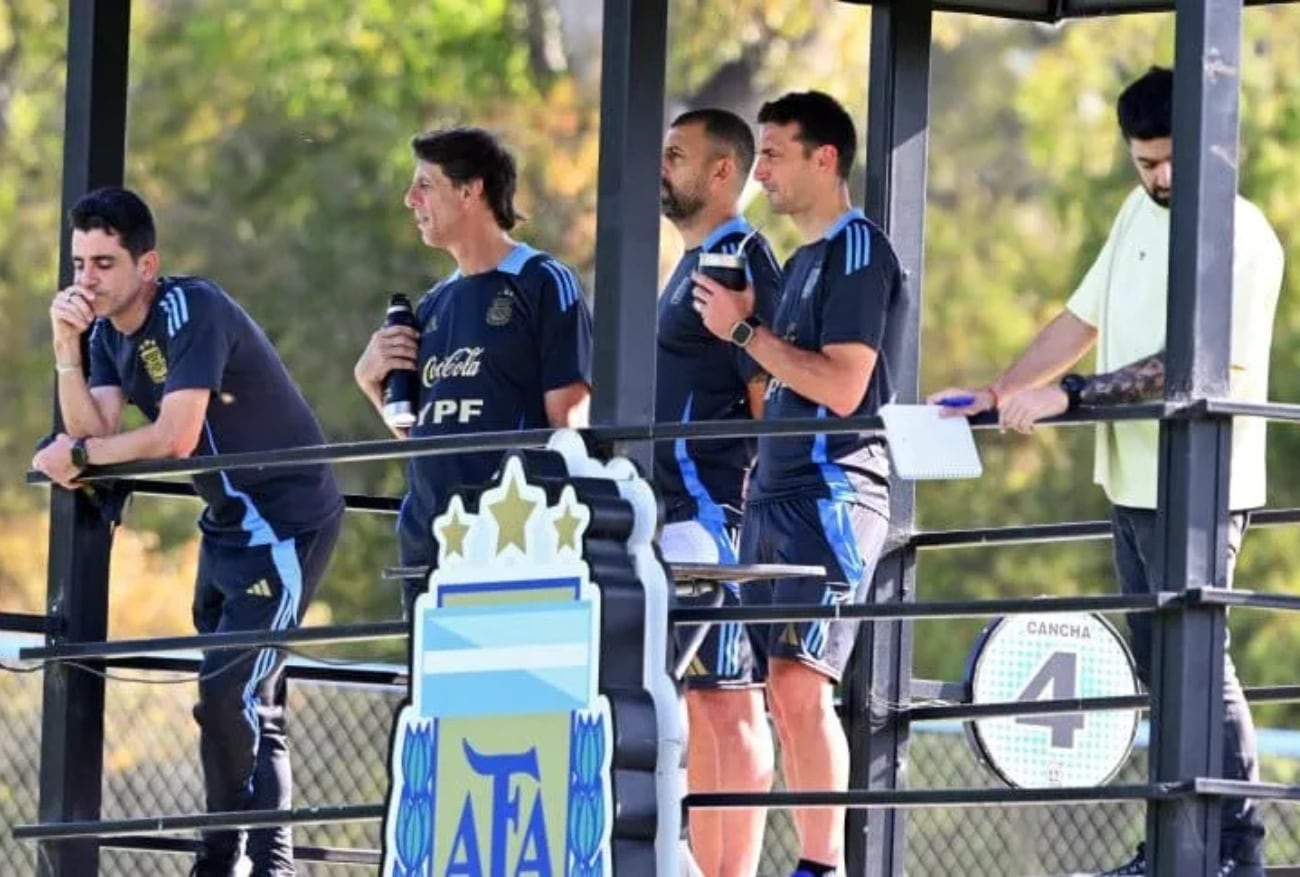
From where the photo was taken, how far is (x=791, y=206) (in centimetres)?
914

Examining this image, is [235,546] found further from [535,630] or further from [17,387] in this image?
[17,387]

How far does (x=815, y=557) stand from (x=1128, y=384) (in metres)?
1.34

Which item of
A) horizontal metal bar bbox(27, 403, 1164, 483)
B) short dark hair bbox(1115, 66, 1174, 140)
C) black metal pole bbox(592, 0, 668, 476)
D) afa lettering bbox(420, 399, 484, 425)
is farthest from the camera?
afa lettering bbox(420, 399, 484, 425)

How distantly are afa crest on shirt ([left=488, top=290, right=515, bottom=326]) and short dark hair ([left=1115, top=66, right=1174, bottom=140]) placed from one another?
1763mm

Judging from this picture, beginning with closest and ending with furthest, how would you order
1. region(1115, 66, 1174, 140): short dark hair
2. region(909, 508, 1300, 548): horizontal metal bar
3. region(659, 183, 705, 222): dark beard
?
region(1115, 66, 1174, 140): short dark hair, region(909, 508, 1300, 548): horizontal metal bar, region(659, 183, 705, 222): dark beard

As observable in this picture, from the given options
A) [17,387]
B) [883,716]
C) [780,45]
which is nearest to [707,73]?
[780,45]

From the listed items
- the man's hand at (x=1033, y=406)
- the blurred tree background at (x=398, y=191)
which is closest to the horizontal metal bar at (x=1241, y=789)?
the man's hand at (x=1033, y=406)

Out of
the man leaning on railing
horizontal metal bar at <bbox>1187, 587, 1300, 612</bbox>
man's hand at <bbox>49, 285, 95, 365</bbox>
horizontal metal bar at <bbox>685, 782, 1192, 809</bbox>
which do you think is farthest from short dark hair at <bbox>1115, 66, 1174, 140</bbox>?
man's hand at <bbox>49, 285, 95, 365</bbox>

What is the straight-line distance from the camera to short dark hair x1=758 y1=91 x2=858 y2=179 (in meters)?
9.11

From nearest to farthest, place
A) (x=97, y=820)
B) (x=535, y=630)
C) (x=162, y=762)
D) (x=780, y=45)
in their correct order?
(x=535, y=630)
(x=97, y=820)
(x=162, y=762)
(x=780, y=45)

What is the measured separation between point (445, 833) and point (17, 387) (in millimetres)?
17779

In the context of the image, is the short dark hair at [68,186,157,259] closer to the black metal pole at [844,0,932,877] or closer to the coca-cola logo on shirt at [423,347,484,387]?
the coca-cola logo on shirt at [423,347,484,387]

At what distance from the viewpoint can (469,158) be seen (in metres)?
9.35

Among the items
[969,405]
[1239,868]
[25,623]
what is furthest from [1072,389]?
[25,623]
